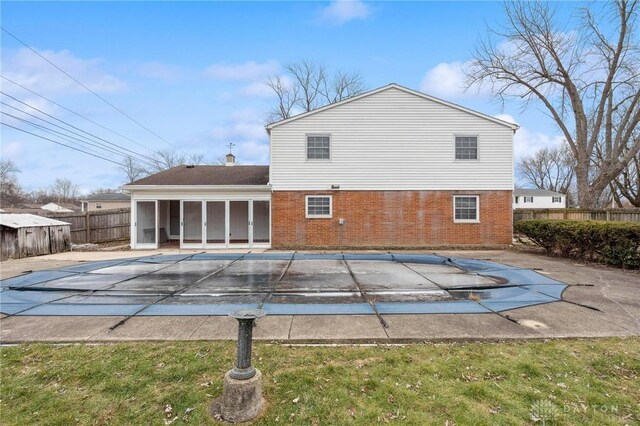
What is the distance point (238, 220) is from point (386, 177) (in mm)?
8140

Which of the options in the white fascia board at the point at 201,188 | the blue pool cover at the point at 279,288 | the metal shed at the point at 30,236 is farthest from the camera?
the white fascia board at the point at 201,188

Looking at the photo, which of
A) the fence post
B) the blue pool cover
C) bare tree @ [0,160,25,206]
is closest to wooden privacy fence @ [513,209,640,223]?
the blue pool cover

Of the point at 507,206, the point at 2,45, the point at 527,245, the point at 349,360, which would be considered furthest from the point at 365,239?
the point at 2,45

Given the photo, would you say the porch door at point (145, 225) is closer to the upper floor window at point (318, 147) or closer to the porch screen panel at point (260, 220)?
the porch screen panel at point (260, 220)

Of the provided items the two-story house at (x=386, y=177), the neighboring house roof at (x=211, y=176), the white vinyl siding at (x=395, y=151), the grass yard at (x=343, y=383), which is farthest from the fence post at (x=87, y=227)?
the grass yard at (x=343, y=383)

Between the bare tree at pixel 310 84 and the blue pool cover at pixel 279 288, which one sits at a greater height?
the bare tree at pixel 310 84

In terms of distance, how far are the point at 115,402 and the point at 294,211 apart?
11.7 metres

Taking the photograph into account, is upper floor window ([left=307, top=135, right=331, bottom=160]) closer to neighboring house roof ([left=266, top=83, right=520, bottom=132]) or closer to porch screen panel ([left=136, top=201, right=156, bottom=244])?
neighboring house roof ([left=266, top=83, right=520, bottom=132])

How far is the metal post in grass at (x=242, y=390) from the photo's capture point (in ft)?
8.80

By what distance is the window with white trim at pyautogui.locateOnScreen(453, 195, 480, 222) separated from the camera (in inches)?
571

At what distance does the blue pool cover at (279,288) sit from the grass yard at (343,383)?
1426mm

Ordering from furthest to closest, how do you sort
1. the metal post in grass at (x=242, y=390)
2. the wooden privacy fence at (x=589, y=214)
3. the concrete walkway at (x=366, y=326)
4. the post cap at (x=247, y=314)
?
the wooden privacy fence at (x=589, y=214)
the concrete walkway at (x=366, y=326)
the post cap at (x=247, y=314)
the metal post in grass at (x=242, y=390)

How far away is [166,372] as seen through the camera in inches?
134

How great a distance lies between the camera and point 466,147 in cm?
1452
